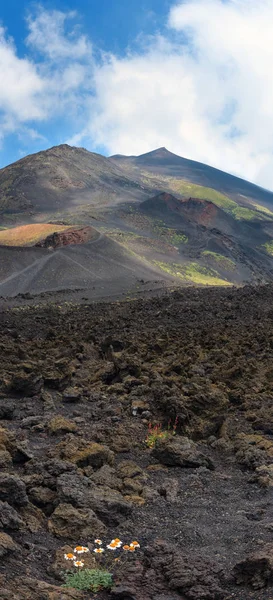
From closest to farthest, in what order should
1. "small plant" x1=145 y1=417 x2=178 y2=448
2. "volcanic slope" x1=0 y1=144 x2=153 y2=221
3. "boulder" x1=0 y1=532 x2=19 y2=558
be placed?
"boulder" x1=0 y1=532 x2=19 y2=558 < "small plant" x1=145 y1=417 x2=178 y2=448 < "volcanic slope" x1=0 y1=144 x2=153 y2=221

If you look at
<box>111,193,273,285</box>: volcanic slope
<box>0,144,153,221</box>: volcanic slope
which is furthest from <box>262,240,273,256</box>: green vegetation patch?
<box>0,144,153,221</box>: volcanic slope

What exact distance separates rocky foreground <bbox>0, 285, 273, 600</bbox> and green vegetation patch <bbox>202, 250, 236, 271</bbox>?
224 feet

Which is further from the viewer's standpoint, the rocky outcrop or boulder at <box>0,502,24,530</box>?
the rocky outcrop

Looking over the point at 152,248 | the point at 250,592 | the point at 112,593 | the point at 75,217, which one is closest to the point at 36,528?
the point at 112,593

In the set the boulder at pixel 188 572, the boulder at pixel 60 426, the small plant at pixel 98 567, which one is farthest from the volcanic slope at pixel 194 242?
the boulder at pixel 188 572

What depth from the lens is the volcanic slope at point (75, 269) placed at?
5338 cm

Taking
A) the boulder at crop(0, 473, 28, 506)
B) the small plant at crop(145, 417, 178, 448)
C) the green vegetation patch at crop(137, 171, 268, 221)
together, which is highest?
the green vegetation patch at crop(137, 171, 268, 221)

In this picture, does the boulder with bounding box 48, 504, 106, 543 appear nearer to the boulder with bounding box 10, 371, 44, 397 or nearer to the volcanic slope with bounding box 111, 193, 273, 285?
the boulder with bounding box 10, 371, 44, 397

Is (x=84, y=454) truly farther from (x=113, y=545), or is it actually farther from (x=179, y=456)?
(x=113, y=545)

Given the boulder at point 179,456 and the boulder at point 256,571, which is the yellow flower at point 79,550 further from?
the boulder at point 179,456

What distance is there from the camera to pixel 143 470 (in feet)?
24.2

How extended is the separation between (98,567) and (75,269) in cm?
5589

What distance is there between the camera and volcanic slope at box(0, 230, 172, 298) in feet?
175

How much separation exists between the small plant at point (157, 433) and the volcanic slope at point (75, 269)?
39.1 metres
